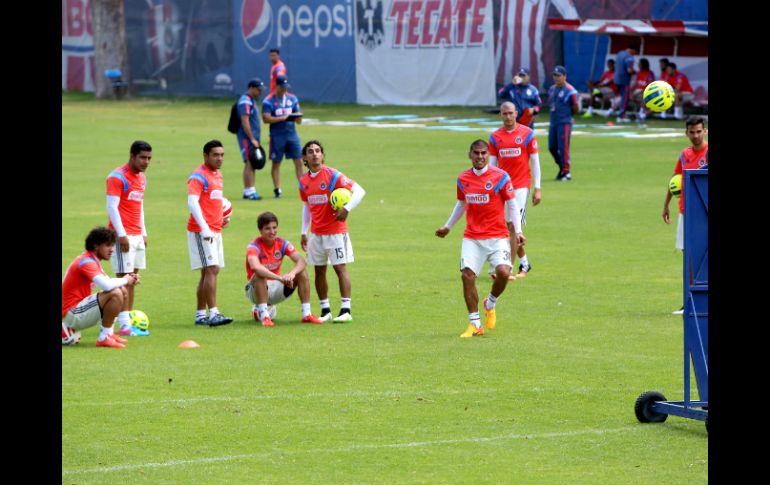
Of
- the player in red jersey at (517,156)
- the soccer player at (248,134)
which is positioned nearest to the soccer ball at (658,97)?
the player in red jersey at (517,156)

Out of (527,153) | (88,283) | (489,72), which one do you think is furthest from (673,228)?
(489,72)

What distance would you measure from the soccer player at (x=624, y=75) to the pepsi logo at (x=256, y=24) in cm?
1854

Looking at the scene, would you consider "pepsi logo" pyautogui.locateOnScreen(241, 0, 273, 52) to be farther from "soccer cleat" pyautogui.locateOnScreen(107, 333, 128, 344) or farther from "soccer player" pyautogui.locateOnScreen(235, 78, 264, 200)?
"soccer cleat" pyautogui.locateOnScreen(107, 333, 128, 344)

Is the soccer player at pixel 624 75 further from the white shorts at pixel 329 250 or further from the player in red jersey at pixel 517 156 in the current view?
the white shorts at pixel 329 250

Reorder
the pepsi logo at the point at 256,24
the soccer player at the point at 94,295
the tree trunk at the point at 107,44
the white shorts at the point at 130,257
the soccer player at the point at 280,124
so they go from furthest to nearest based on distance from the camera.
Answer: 1. the tree trunk at the point at 107,44
2. the pepsi logo at the point at 256,24
3. the soccer player at the point at 280,124
4. the white shorts at the point at 130,257
5. the soccer player at the point at 94,295

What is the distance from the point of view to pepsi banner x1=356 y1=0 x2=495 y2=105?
1908 inches

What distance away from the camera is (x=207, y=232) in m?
14.0

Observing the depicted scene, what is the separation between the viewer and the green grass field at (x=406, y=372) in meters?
8.33

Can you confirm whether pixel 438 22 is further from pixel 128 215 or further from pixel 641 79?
pixel 128 215

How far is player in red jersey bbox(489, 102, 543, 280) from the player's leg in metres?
3.47

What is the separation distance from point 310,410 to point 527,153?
7.63 m

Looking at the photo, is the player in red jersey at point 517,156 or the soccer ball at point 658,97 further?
the player in red jersey at point 517,156
